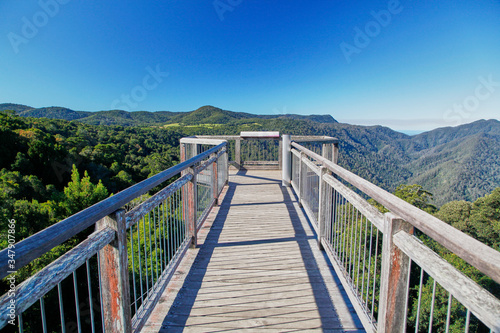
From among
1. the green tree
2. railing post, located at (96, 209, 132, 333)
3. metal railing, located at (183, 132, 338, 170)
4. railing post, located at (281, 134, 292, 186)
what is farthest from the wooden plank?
the green tree

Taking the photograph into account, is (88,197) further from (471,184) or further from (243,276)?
(471,184)

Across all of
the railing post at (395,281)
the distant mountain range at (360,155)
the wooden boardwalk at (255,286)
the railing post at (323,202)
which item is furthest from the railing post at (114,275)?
the distant mountain range at (360,155)

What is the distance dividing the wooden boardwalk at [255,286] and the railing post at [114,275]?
553 millimetres

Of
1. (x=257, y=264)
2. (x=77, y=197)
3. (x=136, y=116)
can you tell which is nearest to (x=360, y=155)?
(x=136, y=116)

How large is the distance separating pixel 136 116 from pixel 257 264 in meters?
130

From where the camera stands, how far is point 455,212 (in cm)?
3147

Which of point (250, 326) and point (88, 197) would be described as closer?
point (250, 326)

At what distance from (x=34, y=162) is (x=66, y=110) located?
8378 centimetres

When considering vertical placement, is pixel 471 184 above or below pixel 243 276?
below

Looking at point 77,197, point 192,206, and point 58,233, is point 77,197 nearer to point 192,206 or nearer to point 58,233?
point 192,206

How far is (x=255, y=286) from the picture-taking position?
260 centimetres

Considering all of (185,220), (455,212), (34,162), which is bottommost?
(455,212)

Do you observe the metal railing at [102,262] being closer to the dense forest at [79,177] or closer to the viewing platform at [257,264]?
the viewing platform at [257,264]

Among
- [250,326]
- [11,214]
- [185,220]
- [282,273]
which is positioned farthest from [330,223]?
[11,214]
